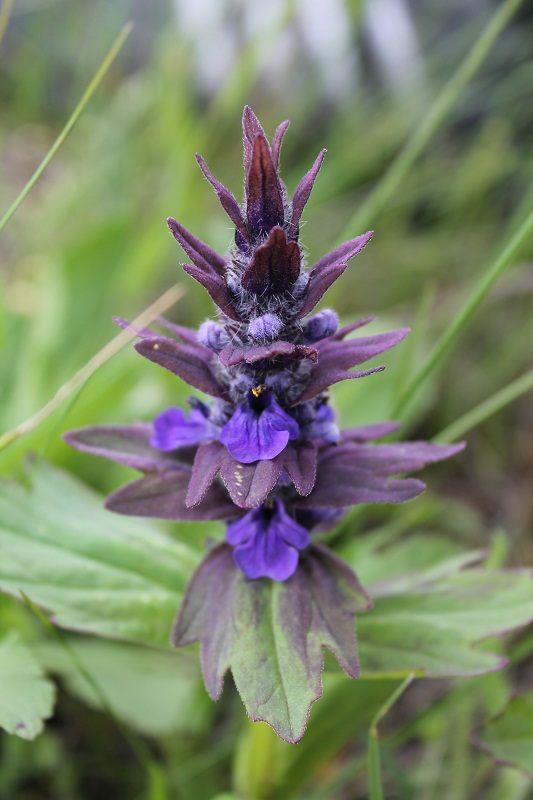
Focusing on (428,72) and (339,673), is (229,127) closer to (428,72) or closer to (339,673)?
(428,72)

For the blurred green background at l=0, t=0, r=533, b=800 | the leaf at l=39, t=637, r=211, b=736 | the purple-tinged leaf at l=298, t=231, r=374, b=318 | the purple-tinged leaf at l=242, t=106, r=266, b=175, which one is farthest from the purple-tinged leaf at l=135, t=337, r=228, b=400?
the leaf at l=39, t=637, r=211, b=736

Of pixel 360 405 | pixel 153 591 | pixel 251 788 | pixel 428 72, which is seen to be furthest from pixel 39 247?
pixel 251 788

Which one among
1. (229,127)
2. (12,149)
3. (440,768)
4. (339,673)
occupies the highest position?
(12,149)

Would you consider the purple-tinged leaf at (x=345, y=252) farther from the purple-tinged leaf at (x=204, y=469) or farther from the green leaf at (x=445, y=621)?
the green leaf at (x=445, y=621)

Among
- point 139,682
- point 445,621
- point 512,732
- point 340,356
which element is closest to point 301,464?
point 340,356

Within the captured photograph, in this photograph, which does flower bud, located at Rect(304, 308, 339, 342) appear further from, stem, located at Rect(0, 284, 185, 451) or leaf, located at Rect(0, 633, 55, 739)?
leaf, located at Rect(0, 633, 55, 739)

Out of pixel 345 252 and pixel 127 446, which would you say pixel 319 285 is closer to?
pixel 345 252
